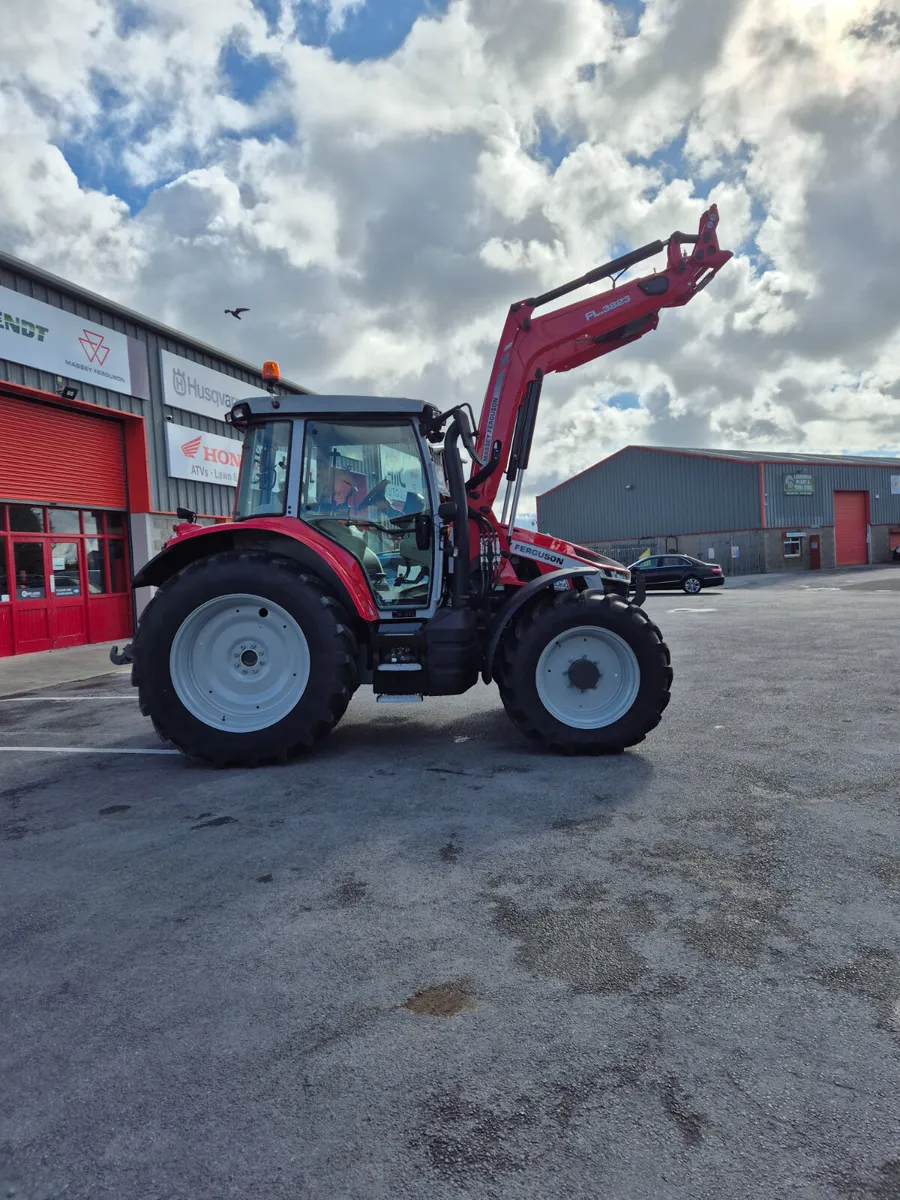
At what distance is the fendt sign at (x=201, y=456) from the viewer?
1584 cm

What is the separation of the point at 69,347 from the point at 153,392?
2335 mm

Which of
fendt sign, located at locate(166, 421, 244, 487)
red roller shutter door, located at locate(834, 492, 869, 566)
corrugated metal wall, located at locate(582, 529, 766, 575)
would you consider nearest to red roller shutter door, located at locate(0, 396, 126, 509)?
fendt sign, located at locate(166, 421, 244, 487)

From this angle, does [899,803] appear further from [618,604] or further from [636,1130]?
[636,1130]

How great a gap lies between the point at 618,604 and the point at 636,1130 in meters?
3.68

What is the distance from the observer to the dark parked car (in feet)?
84.0

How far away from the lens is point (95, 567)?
14.6 m

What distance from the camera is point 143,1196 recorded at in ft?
5.38

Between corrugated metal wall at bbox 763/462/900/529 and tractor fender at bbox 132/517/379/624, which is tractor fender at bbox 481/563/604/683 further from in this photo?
corrugated metal wall at bbox 763/462/900/529

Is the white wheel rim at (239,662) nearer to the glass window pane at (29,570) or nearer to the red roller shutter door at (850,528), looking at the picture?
the glass window pane at (29,570)

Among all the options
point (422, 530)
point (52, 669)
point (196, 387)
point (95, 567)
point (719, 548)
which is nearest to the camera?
point (422, 530)

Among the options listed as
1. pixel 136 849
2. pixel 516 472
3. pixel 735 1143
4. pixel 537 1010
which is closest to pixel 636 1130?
pixel 735 1143

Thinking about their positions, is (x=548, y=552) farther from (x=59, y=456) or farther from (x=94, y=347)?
(x=94, y=347)

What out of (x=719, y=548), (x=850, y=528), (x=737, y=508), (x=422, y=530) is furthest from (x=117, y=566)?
(x=850, y=528)

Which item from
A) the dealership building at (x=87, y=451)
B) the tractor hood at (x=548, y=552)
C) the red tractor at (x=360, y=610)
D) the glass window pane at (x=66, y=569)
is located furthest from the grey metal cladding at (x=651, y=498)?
the red tractor at (x=360, y=610)
